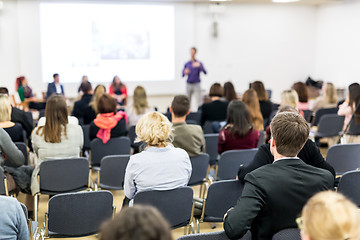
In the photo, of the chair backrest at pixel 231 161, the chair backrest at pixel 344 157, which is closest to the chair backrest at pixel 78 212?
the chair backrest at pixel 231 161

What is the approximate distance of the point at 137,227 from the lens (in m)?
1.07

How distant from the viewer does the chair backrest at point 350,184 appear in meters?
3.38

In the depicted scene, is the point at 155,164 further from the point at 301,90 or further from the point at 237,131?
the point at 301,90

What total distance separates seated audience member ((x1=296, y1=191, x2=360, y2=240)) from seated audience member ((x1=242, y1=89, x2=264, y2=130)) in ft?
13.6

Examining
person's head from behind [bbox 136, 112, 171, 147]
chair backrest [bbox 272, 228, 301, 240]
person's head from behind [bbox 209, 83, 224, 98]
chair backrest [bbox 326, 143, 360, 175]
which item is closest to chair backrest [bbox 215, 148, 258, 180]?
chair backrest [bbox 326, 143, 360, 175]

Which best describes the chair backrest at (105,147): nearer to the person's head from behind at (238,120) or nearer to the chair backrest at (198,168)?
the chair backrest at (198,168)

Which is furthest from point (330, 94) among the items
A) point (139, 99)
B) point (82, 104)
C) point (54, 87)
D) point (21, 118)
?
point (54, 87)

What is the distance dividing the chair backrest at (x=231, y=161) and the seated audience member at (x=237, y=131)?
0.32 meters

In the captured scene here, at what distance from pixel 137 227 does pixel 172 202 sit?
203 centimetres

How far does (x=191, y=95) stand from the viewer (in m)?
11.0

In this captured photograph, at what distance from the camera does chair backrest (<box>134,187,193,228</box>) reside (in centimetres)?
297

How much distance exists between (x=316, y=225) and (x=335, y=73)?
11.8m

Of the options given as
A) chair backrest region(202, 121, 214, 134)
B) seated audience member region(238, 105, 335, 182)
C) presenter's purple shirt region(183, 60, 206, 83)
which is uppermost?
presenter's purple shirt region(183, 60, 206, 83)

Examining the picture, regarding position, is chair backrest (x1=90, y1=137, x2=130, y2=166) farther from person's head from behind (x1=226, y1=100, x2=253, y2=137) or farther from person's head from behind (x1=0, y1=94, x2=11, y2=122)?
person's head from behind (x1=226, y1=100, x2=253, y2=137)
